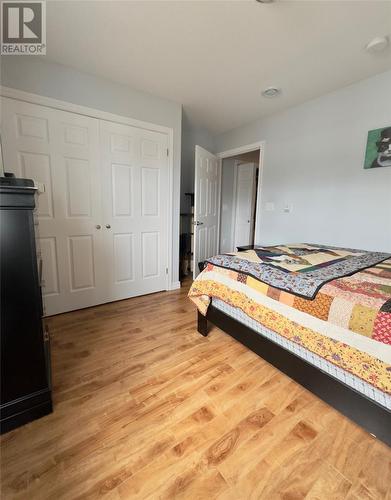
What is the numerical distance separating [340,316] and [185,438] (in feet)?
3.08

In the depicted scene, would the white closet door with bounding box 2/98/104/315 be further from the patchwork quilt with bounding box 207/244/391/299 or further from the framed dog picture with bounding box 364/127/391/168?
A: the framed dog picture with bounding box 364/127/391/168

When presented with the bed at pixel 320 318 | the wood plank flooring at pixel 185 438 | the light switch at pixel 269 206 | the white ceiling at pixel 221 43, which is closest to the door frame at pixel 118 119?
the white ceiling at pixel 221 43

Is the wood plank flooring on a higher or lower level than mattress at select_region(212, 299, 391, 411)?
lower

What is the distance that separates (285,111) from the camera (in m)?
2.75

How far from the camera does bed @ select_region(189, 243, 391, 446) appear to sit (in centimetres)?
96

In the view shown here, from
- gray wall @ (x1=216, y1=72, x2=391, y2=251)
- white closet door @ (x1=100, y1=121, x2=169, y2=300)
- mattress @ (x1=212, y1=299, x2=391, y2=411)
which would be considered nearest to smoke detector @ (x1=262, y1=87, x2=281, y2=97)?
gray wall @ (x1=216, y1=72, x2=391, y2=251)

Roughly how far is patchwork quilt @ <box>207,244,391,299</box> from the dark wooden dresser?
1.15 meters

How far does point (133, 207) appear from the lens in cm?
254

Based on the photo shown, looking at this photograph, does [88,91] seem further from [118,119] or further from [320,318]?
[320,318]

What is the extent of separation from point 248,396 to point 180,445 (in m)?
0.48

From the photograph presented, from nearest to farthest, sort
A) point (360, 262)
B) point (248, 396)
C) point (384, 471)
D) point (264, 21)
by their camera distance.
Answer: point (384, 471) → point (248, 396) → point (264, 21) → point (360, 262)

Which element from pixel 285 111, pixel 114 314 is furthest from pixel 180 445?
pixel 285 111

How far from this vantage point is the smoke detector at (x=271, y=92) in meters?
2.30

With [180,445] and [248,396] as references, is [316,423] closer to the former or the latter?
[248,396]
